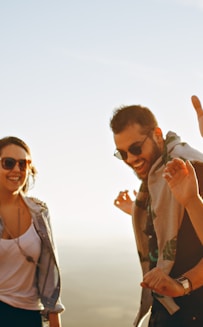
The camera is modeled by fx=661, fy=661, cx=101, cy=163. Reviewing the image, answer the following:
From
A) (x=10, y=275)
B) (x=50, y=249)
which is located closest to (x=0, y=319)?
(x=10, y=275)

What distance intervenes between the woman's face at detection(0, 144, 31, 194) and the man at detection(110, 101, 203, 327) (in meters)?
1.49

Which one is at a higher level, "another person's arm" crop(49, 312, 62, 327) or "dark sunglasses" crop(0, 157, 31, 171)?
"dark sunglasses" crop(0, 157, 31, 171)

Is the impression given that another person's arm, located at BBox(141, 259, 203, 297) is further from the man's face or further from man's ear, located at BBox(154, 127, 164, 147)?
man's ear, located at BBox(154, 127, 164, 147)

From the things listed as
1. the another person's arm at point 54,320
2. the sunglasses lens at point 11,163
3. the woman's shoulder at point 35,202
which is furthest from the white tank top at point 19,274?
the sunglasses lens at point 11,163

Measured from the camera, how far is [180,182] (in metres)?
4.00

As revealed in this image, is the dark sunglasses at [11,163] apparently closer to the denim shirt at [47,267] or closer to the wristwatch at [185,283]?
the denim shirt at [47,267]

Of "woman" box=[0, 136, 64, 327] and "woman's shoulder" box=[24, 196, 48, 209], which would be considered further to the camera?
"woman's shoulder" box=[24, 196, 48, 209]

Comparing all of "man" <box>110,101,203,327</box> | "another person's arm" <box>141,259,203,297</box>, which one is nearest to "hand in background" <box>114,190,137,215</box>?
"man" <box>110,101,203,327</box>

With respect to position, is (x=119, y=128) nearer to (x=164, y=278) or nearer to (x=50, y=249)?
(x=164, y=278)

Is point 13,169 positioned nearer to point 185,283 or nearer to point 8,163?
point 8,163

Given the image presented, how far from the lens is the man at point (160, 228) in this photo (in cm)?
450

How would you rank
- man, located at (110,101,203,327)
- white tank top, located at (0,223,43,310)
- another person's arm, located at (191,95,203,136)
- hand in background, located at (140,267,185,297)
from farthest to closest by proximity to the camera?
white tank top, located at (0,223,43,310) < man, located at (110,101,203,327) < another person's arm, located at (191,95,203,136) < hand in background, located at (140,267,185,297)

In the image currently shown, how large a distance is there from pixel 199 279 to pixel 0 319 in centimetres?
221

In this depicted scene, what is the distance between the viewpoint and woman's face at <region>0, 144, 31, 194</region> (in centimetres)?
642
